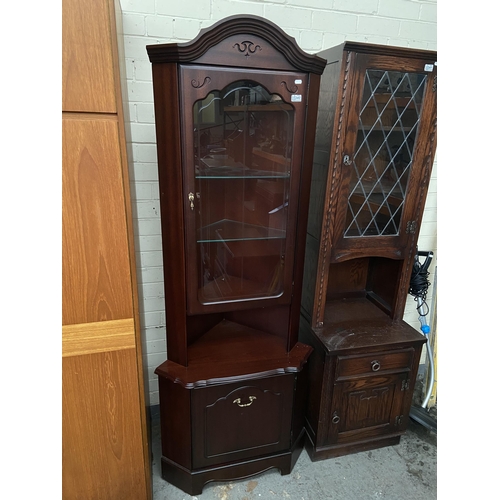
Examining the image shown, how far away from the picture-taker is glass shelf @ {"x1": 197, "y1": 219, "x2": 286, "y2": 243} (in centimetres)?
140

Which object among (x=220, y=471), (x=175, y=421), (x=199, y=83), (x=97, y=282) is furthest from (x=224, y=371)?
(x=199, y=83)

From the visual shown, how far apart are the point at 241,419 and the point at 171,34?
160 centimetres

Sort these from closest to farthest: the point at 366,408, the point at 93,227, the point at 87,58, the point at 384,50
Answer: the point at 87,58 → the point at 93,227 → the point at 384,50 → the point at 366,408

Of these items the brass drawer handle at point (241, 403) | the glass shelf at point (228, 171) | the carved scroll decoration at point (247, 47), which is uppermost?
the carved scroll decoration at point (247, 47)

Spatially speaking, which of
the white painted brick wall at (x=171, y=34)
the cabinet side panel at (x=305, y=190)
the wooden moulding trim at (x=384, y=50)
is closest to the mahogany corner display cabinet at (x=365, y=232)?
the wooden moulding trim at (x=384, y=50)

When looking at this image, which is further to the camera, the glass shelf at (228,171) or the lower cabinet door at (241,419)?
the lower cabinet door at (241,419)

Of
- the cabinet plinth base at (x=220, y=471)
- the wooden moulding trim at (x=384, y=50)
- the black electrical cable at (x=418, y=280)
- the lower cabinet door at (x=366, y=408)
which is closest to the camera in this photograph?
the wooden moulding trim at (x=384, y=50)

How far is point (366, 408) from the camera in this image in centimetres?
172

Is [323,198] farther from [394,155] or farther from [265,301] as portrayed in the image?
[265,301]

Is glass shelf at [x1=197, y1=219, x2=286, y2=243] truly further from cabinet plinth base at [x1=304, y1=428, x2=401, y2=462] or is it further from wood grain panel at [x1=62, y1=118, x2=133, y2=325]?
cabinet plinth base at [x1=304, y1=428, x2=401, y2=462]

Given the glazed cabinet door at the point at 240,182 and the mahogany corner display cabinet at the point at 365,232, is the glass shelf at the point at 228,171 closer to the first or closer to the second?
the glazed cabinet door at the point at 240,182

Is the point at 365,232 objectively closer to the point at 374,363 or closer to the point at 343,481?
the point at 374,363

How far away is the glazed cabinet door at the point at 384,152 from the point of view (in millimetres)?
1386

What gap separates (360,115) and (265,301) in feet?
2.64
